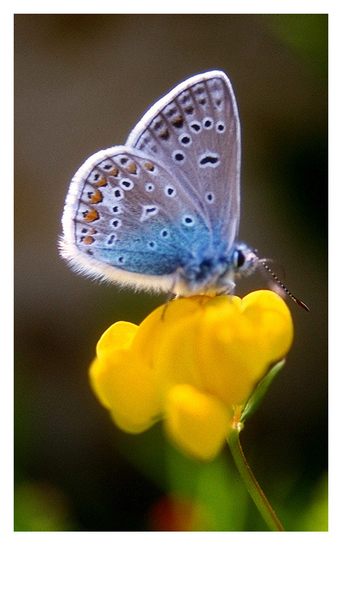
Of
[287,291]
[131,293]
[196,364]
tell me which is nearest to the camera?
[196,364]

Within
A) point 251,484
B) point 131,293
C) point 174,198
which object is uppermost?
point 174,198

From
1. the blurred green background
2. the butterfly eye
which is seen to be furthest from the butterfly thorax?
the blurred green background

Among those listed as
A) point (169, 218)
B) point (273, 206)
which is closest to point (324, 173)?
point (273, 206)

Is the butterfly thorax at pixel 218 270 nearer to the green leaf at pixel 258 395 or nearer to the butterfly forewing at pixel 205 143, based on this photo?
the butterfly forewing at pixel 205 143

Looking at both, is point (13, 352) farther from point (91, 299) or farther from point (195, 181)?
point (195, 181)

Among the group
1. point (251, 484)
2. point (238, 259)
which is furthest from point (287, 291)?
point (251, 484)

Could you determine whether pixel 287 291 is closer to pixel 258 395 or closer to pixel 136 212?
pixel 136 212

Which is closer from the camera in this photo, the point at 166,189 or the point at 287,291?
the point at 166,189

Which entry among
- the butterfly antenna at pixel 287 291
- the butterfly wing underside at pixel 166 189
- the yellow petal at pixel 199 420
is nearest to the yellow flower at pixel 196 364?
the yellow petal at pixel 199 420
